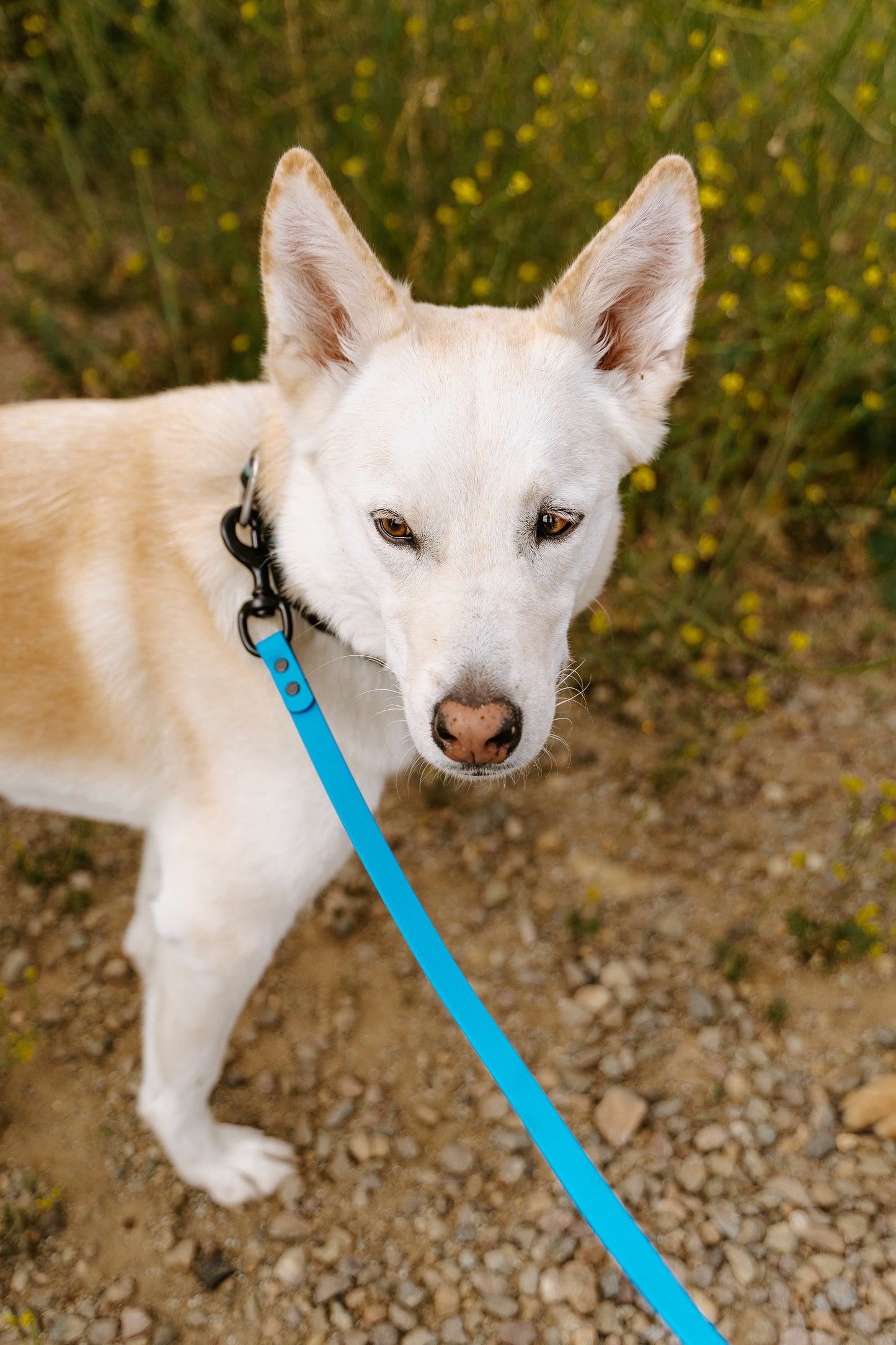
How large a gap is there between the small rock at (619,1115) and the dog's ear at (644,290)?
1.76 m

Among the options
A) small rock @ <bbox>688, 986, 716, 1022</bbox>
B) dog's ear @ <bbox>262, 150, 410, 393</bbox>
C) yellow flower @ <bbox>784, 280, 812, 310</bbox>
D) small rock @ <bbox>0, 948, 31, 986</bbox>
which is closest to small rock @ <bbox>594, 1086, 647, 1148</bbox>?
small rock @ <bbox>688, 986, 716, 1022</bbox>

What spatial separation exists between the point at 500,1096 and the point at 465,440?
185 centimetres

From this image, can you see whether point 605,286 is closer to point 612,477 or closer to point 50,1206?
point 612,477

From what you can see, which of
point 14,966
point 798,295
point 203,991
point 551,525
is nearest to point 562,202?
point 798,295

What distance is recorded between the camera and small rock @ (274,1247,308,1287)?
2172 mm

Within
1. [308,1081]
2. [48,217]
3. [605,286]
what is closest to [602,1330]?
[308,1081]

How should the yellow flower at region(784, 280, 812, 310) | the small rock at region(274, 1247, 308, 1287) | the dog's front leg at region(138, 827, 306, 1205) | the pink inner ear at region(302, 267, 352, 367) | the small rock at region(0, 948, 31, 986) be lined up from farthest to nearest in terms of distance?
the yellow flower at region(784, 280, 812, 310) → the small rock at region(0, 948, 31, 986) → the small rock at region(274, 1247, 308, 1287) → the dog's front leg at region(138, 827, 306, 1205) → the pink inner ear at region(302, 267, 352, 367)

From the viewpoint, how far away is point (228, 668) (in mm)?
1908

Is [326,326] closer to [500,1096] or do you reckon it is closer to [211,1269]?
[500,1096]

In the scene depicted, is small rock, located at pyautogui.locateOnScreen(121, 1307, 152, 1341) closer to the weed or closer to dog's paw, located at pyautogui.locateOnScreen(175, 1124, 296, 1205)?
dog's paw, located at pyautogui.locateOnScreen(175, 1124, 296, 1205)

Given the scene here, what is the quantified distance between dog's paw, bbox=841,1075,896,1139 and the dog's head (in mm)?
1651

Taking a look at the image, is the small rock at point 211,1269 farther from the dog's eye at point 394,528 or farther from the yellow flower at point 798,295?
the yellow flower at point 798,295

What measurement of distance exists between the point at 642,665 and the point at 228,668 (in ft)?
6.48

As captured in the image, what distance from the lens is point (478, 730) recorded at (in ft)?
4.96
